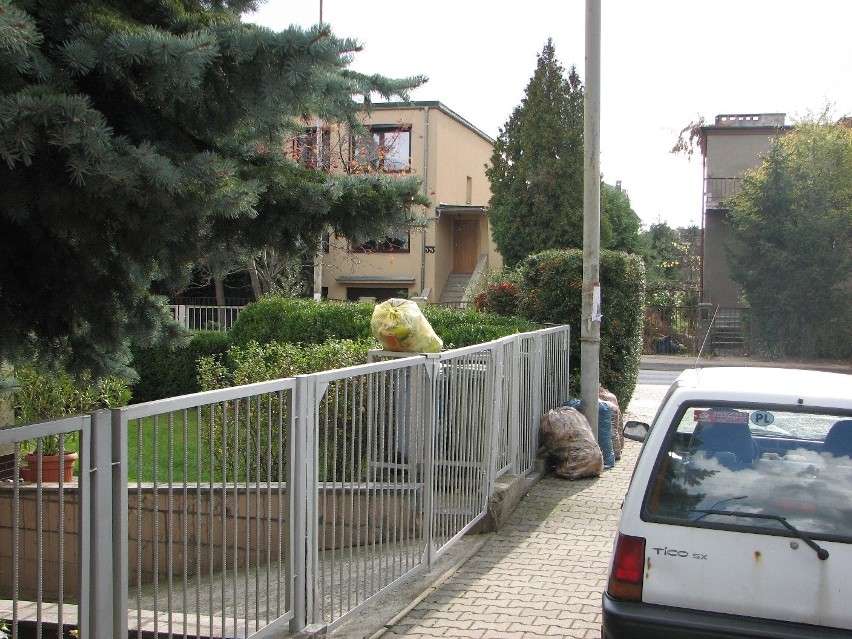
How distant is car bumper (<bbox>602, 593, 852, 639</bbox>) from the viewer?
4.00 meters

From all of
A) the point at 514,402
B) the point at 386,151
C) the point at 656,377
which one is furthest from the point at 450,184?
the point at 514,402

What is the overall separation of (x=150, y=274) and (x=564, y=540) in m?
4.44

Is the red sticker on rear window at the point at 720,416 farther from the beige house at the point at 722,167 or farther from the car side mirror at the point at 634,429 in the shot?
the beige house at the point at 722,167

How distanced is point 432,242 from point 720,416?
29.6 meters

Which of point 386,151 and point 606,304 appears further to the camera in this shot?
point 386,151

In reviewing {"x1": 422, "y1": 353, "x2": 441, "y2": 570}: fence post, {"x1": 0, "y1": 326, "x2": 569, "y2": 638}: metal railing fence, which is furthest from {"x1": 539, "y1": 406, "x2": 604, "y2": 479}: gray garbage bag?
{"x1": 422, "y1": 353, "x2": 441, "y2": 570}: fence post

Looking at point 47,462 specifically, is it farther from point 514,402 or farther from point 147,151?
point 514,402

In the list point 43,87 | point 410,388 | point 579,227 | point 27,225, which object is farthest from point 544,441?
point 579,227

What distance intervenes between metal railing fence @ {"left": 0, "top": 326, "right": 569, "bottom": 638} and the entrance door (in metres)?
28.6

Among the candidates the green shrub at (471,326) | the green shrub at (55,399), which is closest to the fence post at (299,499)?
the green shrub at (55,399)

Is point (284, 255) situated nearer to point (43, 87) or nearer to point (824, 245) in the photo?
point (43, 87)

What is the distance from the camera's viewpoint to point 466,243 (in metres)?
36.3

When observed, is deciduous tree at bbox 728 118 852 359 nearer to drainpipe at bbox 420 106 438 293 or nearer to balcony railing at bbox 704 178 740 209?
A: balcony railing at bbox 704 178 740 209

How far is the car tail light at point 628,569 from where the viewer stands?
168 inches
